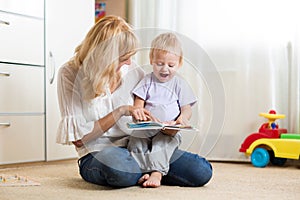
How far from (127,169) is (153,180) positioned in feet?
0.28

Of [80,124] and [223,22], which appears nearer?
[80,124]

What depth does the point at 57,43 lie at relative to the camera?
7.13ft

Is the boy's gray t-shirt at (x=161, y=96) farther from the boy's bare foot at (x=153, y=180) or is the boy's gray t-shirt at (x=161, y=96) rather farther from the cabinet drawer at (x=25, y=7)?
the cabinet drawer at (x=25, y=7)

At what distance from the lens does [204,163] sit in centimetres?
148

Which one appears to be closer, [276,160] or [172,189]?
→ [172,189]

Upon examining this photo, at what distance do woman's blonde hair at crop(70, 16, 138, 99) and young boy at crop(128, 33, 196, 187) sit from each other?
85 mm

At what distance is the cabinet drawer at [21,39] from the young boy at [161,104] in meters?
0.73

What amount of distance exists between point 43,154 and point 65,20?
62 centimetres

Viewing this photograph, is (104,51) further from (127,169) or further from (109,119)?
(127,169)

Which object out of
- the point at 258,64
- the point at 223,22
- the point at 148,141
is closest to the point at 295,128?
the point at 258,64

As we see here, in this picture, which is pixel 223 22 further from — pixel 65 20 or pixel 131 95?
pixel 131 95

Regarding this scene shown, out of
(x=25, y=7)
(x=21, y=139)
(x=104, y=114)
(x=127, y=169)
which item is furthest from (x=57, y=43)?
(x=127, y=169)

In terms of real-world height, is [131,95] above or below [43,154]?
above

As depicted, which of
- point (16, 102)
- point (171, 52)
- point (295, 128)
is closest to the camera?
point (171, 52)
